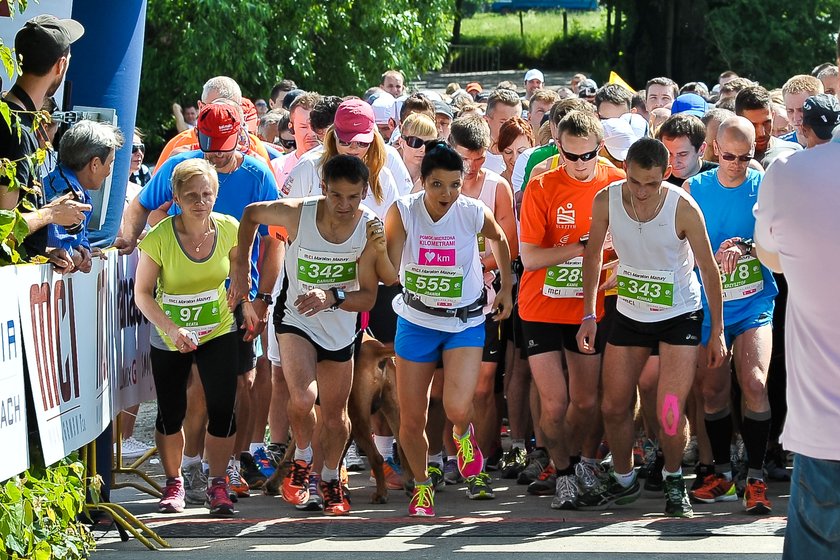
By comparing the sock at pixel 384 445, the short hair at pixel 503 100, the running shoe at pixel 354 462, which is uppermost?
the short hair at pixel 503 100

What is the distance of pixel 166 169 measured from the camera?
8.12 metres

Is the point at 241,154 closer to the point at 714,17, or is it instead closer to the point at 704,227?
the point at 704,227

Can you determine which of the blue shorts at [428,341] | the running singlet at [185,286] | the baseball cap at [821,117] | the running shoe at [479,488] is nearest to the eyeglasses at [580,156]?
the blue shorts at [428,341]

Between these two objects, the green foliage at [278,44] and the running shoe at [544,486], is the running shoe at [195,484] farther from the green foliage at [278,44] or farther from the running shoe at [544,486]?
the green foliage at [278,44]

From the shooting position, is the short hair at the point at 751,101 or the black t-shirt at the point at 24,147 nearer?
the black t-shirt at the point at 24,147

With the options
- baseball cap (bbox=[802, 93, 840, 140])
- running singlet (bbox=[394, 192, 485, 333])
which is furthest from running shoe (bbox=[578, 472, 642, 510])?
baseball cap (bbox=[802, 93, 840, 140])

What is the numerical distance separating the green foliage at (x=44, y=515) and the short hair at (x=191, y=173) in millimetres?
1833

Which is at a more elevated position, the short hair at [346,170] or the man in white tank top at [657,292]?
the short hair at [346,170]

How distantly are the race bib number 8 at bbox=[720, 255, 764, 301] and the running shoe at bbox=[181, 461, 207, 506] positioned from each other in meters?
3.14

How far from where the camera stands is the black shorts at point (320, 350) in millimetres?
7652

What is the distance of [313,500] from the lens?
25.9ft

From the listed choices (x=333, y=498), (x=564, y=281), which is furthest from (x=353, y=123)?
(x=333, y=498)

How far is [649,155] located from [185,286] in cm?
256

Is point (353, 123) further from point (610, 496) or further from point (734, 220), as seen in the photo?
point (610, 496)
